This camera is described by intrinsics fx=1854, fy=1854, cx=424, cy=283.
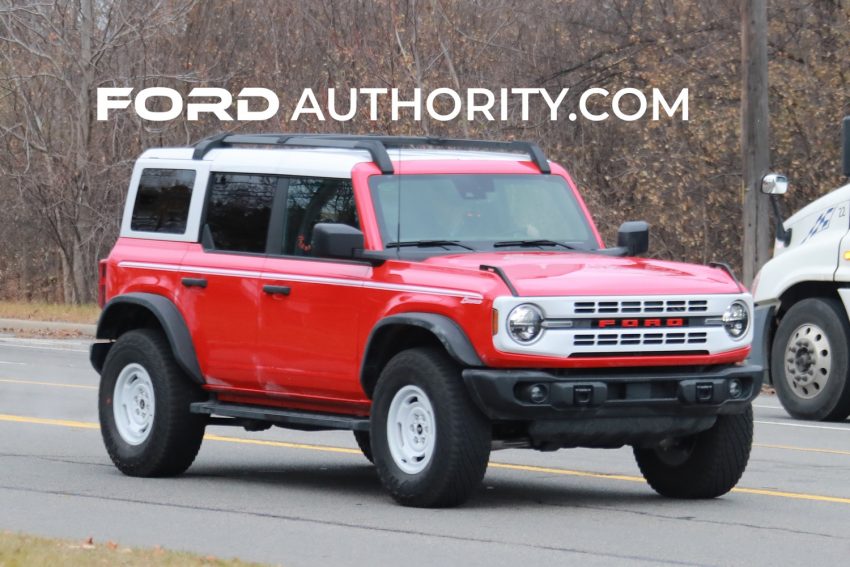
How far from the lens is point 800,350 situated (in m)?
16.2

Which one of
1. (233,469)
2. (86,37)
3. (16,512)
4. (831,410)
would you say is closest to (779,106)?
(86,37)

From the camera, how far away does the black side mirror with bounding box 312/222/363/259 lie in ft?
32.9

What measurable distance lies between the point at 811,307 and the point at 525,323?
730 cm

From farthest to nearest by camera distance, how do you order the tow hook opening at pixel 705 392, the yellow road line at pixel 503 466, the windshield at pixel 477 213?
the yellow road line at pixel 503 466 → the windshield at pixel 477 213 → the tow hook opening at pixel 705 392

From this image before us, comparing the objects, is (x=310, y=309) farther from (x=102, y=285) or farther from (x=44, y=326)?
(x=44, y=326)

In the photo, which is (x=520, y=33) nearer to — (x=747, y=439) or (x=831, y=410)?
(x=831, y=410)

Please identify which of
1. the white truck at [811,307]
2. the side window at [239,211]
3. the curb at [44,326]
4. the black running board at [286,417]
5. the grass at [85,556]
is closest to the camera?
the grass at [85,556]

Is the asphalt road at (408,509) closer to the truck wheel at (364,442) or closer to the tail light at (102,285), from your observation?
the truck wheel at (364,442)

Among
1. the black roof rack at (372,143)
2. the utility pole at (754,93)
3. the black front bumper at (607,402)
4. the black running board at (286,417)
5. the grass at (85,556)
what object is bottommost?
the grass at (85,556)

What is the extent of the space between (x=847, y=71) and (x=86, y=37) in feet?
51.2

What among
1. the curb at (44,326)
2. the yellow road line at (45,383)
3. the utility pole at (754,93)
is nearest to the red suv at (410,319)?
the yellow road line at (45,383)

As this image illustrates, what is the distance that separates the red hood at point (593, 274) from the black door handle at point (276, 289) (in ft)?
3.19

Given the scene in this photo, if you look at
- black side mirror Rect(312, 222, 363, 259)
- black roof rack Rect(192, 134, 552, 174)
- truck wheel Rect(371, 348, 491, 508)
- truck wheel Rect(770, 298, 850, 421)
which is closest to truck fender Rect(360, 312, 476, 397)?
truck wheel Rect(371, 348, 491, 508)

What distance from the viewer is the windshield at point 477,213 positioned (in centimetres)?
1048
